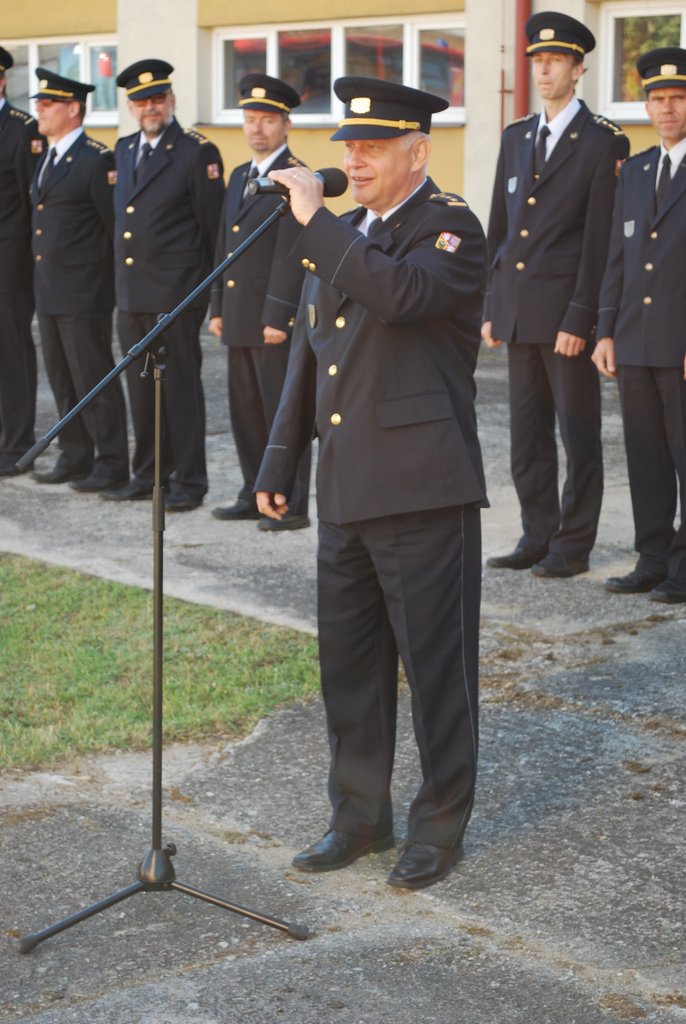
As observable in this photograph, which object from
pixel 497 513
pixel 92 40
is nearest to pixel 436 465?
pixel 497 513

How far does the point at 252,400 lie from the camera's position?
26.6 feet

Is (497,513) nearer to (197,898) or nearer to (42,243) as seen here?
(42,243)

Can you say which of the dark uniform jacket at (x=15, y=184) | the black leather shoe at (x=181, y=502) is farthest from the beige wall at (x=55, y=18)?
the black leather shoe at (x=181, y=502)

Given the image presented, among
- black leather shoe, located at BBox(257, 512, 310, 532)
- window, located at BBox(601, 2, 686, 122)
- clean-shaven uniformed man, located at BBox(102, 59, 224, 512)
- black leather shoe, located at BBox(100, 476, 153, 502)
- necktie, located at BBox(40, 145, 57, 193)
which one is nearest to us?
black leather shoe, located at BBox(257, 512, 310, 532)

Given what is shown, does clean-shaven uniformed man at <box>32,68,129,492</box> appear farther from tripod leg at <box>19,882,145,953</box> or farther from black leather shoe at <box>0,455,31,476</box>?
tripod leg at <box>19,882,145,953</box>

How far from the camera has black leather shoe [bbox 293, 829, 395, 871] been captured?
13.5ft

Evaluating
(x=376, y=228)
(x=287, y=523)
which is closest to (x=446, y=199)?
(x=376, y=228)

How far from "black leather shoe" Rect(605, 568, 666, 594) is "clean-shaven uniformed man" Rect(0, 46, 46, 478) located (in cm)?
378

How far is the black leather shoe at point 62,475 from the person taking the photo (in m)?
8.95

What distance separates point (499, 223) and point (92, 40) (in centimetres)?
1052

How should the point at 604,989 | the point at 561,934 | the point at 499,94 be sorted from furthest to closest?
the point at 499,94 → the point at 561,934 → the point at 604,989

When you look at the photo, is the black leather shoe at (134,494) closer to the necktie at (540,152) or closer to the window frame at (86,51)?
the necktie at (540,152)

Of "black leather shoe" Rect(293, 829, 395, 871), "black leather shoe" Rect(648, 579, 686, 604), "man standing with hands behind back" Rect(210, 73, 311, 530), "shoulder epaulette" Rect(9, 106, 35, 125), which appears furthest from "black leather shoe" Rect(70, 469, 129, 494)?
"black leather shoe" Rect(293, 829, 395, 871)

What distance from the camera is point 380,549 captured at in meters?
4.06
